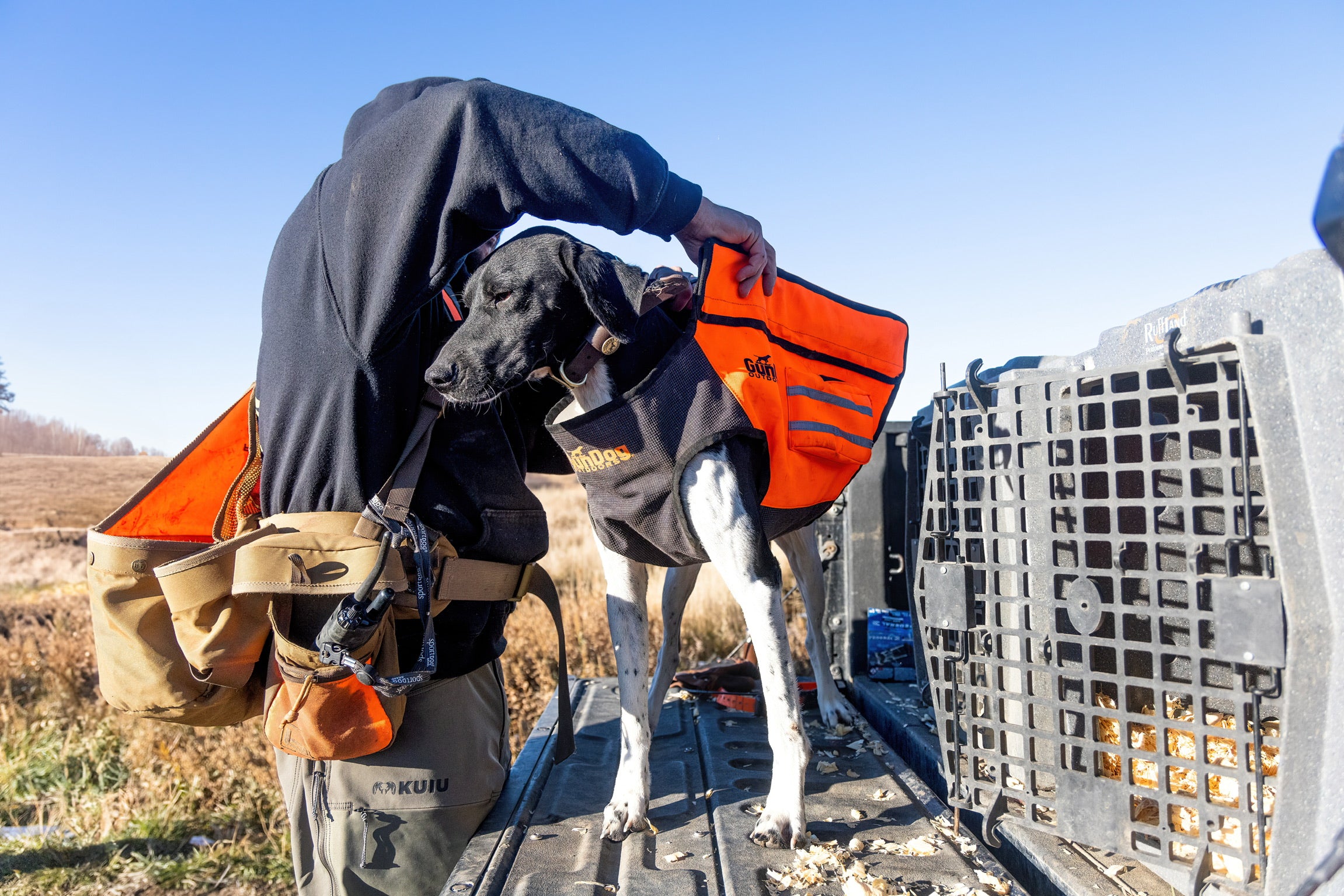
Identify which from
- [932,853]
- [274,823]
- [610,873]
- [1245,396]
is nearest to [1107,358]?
[1245,396]

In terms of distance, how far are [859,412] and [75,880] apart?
3.58 metres

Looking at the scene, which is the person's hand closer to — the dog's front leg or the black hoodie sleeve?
the black hoodie sleeve

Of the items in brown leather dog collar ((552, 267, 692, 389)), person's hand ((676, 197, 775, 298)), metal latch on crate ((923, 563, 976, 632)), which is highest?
person's hand ((676, 197, 775, 298))

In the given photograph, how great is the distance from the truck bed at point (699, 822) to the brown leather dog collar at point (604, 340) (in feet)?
3.90

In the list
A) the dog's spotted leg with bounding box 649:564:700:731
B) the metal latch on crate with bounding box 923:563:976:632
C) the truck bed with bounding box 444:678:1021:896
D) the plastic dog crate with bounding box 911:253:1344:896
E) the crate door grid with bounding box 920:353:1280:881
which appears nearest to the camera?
the plastic dog crate with bounding box 911:253:1344:896

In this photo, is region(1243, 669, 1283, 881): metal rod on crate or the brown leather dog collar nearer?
region(1243, 669, 1283, 881): metal rod on crate

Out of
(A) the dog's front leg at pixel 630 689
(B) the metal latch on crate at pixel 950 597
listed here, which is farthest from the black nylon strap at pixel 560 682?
(B) the metal latch on crate at pixel 950 597

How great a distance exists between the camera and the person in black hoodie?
1.84m

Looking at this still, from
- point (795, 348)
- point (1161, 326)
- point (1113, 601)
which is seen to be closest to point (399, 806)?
point (795, 348)

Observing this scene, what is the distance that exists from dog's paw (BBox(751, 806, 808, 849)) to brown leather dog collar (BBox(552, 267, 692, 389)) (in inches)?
49.1

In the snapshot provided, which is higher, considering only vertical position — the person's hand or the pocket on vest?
the person's hand

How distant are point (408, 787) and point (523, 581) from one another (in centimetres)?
63

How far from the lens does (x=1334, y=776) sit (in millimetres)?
1312

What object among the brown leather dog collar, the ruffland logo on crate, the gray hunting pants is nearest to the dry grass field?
the gray hunting pants
